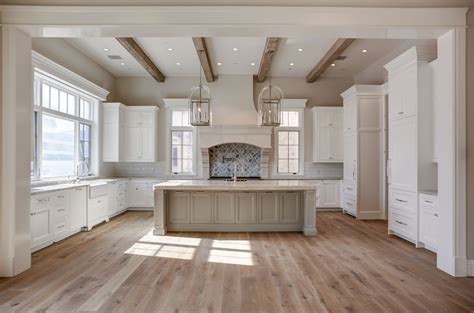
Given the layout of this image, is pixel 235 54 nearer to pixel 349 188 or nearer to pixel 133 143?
pixel 133 143

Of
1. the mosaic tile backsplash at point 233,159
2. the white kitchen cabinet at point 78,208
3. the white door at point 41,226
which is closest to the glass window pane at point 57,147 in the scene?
the white kitchen cabinet at point 78,208

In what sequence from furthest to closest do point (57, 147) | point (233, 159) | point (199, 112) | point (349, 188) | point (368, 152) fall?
point (233, 159), point (349, 188), point (368, 152), point (57, 147), point (199, 112)

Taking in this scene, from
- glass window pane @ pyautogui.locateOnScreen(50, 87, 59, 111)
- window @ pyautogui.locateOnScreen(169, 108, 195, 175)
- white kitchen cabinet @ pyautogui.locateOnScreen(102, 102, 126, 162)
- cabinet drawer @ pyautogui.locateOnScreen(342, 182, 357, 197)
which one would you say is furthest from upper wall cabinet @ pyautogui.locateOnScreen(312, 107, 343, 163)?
glass window pane @ pyautogui.locateOnScreen(50, 87, 59, 111)

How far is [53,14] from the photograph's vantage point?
11.4 ft

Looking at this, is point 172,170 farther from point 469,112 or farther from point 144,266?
point 469,112

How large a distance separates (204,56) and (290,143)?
3.62 meters

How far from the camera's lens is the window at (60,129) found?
5.49 meters

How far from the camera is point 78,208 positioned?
5.68 meters

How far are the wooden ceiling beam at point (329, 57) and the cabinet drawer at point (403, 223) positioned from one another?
10.3ft

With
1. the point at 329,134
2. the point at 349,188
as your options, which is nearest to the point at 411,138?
the point at 349,188

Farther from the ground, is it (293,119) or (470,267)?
(293,119)

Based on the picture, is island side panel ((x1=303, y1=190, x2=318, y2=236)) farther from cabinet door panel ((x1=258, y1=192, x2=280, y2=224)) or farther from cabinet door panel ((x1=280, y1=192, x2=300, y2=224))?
cabinet door panel ((x1=258, y1=192, x2=280, y2=224))

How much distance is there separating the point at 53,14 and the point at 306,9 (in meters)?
2.76

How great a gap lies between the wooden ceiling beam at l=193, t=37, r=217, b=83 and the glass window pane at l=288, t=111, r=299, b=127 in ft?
7.61
